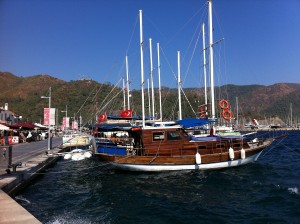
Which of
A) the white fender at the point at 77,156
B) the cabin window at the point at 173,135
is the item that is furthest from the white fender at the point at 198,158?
the white fender at the point at 77,156

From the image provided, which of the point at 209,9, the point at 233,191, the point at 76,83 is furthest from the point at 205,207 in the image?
the point at 76,83

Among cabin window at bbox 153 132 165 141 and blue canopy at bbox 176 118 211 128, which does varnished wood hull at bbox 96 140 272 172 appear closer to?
cabin window at bbox 153 132 165 141

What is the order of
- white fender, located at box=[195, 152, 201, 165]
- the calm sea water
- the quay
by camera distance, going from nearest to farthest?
the quay
the calm sea water
white fender, located at box=[195, 152, 201, 165]

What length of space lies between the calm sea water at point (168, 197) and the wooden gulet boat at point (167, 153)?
0.66 metres

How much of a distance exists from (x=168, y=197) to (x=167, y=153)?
21.9ft

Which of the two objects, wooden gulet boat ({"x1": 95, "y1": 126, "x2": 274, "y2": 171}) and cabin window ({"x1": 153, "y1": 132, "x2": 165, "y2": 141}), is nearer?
wooden gulet boat ({"x1": 95, "y1": 126, "x2": 274, "y2": 171})

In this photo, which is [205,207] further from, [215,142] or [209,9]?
[209,9]

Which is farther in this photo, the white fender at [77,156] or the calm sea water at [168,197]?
the white fender at [77,156]

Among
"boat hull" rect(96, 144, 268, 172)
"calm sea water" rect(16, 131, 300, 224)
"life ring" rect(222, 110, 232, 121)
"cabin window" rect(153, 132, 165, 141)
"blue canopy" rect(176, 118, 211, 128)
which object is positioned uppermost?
"life ring" rect(222, 110, 232, 121)

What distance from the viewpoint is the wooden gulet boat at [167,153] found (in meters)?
21.0

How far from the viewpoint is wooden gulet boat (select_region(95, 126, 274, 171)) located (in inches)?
826

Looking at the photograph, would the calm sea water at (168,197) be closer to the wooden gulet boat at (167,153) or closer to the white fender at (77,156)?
the wooden gulet boat at (167,153)

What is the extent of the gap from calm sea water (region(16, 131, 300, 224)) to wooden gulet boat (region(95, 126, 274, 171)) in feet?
2.18

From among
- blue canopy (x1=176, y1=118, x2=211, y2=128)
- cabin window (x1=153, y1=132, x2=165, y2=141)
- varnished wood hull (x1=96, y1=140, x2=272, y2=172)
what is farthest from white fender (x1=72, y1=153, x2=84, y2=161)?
blue canopy (x1=176, y1=118, x2=211, y2=128)
